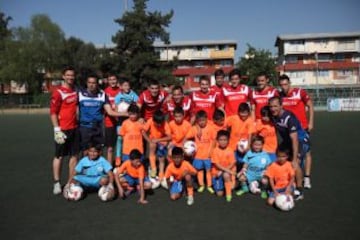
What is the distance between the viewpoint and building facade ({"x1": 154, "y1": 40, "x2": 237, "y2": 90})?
54.2 metres

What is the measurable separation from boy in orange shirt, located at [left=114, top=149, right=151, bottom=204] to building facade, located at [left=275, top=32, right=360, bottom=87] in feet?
157

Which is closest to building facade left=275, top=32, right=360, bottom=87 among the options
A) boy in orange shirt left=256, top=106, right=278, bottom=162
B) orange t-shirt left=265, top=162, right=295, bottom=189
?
boy in orange shirt left=256, top=106, right=278, bottom=162

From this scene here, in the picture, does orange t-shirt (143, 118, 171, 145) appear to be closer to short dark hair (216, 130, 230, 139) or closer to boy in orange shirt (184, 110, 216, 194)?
boy in orange shirt (184, 110, 216, 194)

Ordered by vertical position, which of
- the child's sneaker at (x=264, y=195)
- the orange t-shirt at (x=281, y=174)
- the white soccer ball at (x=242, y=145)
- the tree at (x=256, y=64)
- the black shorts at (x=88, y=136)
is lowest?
the child's sneaker at (x=264, y=195)

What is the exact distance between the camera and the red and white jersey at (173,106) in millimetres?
7023

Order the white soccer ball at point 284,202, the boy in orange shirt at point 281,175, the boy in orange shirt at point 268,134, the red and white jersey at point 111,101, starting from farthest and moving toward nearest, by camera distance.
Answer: the red and white jersey at point 111,101
the boy in orange shirt at point 268,134
the boy in orange shirt at point 281,175
the white soccer ball at point 284,202

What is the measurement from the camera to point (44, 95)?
43531 millimetres

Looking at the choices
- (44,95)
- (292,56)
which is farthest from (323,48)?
(44,95)

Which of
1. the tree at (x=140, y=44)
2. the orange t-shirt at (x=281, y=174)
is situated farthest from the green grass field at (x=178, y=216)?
the tree at (x=140, y=44)

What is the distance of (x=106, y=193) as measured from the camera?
18.6 feet

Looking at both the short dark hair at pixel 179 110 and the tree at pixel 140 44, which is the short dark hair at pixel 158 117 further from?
the tree at pixel 140 44

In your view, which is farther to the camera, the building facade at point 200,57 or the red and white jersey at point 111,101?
the building facade at point 200,57

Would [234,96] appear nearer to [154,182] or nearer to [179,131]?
[179,131]

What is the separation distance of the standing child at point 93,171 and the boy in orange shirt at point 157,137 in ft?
3.51
